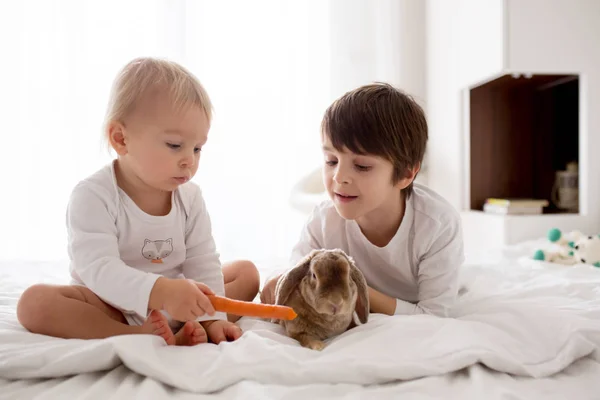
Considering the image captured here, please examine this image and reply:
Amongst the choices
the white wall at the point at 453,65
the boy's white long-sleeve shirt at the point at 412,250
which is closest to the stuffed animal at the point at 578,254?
the boy's white long-sleeve shirt at the point at 412,250

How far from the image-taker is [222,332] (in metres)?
0.91

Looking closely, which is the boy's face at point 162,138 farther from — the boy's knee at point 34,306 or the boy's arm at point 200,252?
the boy's knee at point 34,306

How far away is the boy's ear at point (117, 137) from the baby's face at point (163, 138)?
0.01m

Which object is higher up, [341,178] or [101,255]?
[341,178]

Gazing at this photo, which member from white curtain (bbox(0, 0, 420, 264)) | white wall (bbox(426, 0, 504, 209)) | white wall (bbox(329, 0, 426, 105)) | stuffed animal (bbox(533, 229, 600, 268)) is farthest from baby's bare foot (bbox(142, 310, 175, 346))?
white wall (bbox(329, 0, 426, 105))

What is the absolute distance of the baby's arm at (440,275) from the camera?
3.46 feet

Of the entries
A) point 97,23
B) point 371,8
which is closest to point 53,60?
point 97,23

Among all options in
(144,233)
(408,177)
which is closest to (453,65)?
(408,177)

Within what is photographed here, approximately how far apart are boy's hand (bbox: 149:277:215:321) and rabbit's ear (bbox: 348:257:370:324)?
252 millimetres

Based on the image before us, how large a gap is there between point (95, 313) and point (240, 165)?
224 centimetres

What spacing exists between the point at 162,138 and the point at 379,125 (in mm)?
441

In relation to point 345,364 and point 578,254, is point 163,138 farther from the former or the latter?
point 578,254

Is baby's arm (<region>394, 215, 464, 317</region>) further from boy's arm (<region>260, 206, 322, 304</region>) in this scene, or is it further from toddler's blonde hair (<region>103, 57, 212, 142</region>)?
toddler's blonde hair (<region>103, 57, 212, 142</region>)

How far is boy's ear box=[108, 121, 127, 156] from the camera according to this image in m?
0.97
